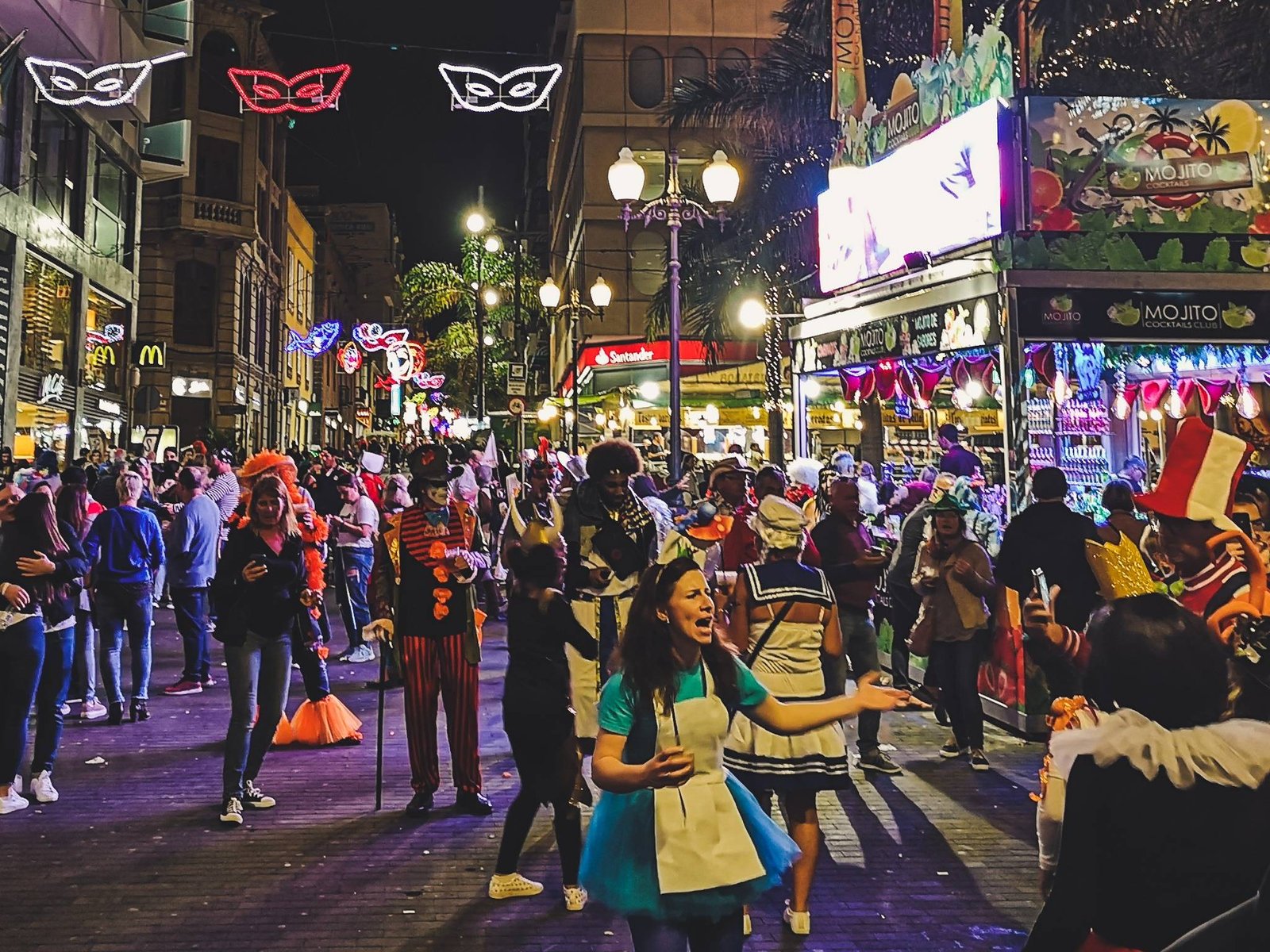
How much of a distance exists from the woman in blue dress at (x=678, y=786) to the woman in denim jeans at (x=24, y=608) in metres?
4.47

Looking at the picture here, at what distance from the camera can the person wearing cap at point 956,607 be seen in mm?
7254

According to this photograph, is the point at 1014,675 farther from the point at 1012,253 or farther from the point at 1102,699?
the point at 1102,699

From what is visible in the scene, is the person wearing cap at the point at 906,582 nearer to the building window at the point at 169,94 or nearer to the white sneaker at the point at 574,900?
the white sneaker at the point at 574,900

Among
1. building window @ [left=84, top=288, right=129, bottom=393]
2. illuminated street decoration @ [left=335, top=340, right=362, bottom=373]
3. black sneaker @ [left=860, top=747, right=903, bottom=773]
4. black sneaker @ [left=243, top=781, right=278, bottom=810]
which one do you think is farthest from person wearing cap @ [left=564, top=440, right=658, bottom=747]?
illuminated street decoration @ [left=335, top=340, right=362, bottom=373]

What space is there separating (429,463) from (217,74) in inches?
1527

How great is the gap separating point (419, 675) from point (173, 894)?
1.74 metres

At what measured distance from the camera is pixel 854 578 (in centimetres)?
732

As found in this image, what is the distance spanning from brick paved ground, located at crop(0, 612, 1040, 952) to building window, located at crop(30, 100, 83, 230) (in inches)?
703

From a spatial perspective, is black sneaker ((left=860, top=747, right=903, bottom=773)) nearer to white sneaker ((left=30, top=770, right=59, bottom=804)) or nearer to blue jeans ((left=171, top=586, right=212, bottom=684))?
white sneaker ((left=30, top=770, right=59, bottom=804))

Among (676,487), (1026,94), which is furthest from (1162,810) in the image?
(676,487)

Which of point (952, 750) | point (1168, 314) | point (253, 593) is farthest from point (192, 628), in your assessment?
point (1168, 314)

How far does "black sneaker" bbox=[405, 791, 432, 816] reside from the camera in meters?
6.27

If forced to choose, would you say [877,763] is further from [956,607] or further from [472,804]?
[472,804]

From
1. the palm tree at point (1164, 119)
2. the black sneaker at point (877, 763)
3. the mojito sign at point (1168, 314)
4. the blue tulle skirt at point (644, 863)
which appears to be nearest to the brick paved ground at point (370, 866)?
the black sneaker at point (877, 763)
